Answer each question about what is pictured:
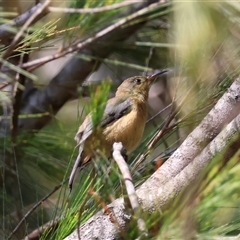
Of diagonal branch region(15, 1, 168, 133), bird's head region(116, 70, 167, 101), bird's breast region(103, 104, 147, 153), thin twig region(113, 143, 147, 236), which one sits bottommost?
thin twig region(113, 143, 147, 236)

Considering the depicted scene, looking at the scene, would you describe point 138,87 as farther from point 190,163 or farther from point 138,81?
point 190,163

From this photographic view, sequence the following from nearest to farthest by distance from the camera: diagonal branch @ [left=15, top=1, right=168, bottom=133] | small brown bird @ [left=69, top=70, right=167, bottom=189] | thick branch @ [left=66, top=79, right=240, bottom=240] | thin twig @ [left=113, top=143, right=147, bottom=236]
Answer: thin twig @ [left=113, top=143, right=147, bottom=236] → thick branch @ [left=66, top=79, right=240, bottom=240] → small brown bird @ [left=69, top=70, right=167, bottom=189] → diagonal branch @ [left=15, top=1, right=168, bottom=133]

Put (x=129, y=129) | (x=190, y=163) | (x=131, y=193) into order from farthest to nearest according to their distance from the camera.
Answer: (x=129, y=129) < (x=190, y=163) < (x=131, y=193)

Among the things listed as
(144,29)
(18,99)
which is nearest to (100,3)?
(18,99)

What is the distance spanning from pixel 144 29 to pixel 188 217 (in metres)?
1.74

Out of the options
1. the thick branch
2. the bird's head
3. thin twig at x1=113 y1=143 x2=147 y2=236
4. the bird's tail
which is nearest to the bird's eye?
the bird's head

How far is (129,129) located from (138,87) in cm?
35

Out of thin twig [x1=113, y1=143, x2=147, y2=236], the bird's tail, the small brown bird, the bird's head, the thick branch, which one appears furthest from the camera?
the bird's head

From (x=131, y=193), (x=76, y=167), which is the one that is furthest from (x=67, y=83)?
(x=131, y=193)

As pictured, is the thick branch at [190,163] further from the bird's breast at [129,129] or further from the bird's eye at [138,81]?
the bird's eye at [138,81]

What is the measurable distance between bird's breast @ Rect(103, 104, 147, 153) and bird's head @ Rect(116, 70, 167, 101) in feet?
0.64

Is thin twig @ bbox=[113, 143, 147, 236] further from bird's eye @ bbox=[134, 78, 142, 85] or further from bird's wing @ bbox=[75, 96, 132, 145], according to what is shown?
bird's eye @ bbox=[134, 78, 142, 85]

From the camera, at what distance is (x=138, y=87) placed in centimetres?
214

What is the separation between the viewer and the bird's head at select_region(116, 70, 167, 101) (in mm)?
2110
